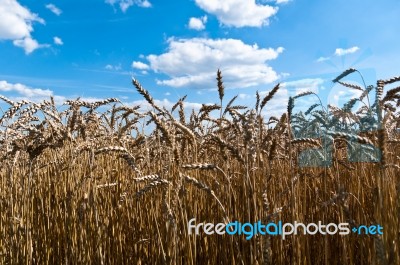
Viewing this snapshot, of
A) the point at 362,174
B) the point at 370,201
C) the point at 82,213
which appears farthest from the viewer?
the point at 362,174

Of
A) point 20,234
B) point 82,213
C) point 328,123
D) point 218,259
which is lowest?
point 218,259

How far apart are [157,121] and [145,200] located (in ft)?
3.27

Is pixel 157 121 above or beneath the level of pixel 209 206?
above

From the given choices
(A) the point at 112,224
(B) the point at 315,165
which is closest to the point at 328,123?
(B) the point at 315,165

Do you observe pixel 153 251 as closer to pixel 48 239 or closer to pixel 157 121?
pixel 48 239

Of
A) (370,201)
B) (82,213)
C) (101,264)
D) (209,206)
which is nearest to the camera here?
(101,264)

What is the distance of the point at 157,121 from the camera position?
1564mm

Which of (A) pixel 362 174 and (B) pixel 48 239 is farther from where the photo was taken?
(A) pixel 362 174

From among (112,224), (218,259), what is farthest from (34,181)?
(218,259)

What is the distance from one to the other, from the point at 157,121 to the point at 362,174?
1.99 m

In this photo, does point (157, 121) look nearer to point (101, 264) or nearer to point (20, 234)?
point (101, 264)

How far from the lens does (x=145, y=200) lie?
2412mm

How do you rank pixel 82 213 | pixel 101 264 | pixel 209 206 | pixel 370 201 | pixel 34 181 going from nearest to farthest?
pixel 101 264
pixel 82 213
pixel 209 206
pixel 370 201
pixel 34 181

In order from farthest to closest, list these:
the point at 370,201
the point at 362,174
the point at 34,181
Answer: the point at 34,181 < the point at 362,174 < the point at 370,201
